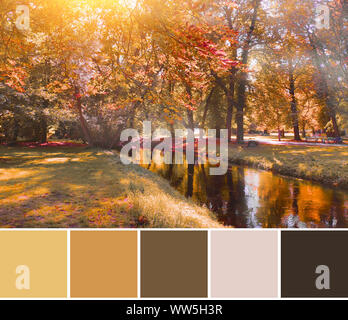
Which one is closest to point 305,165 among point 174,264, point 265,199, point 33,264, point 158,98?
point 265,199

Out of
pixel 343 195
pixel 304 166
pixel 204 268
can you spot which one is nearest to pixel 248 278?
pixel 204 268

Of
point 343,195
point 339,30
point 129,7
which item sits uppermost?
point 339,30

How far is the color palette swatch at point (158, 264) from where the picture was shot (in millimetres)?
4082

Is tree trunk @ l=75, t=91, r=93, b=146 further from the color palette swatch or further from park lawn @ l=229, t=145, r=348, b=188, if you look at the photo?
the color palette swatch

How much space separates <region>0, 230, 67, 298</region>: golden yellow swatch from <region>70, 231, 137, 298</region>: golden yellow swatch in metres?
0.19

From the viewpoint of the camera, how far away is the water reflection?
9820 mm

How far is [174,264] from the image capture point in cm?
442

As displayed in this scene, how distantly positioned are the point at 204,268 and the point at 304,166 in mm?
16098

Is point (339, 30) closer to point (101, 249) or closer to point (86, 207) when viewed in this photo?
point (86, 207)

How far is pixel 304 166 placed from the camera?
60.3 feet

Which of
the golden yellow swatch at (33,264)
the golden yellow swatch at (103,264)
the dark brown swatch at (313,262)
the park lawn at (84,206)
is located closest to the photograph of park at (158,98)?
the park lawn at (84,206)

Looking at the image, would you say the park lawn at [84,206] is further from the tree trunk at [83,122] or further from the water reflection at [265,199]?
the tree trunk at [83,122]

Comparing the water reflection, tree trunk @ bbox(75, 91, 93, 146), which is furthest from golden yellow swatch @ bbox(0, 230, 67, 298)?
tree trunk @ bbox(75, 91, 93, 146)

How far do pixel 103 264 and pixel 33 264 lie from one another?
3.30 feet
